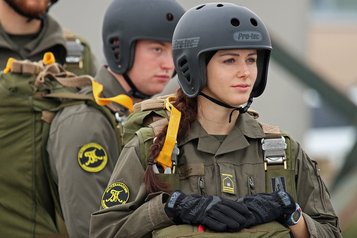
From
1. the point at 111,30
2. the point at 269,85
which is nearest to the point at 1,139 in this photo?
the point at 111,30

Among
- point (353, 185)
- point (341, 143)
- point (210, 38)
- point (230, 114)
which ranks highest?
point (210, 38)

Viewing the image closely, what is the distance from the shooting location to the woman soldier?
195 inches

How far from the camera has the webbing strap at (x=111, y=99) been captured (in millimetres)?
6312

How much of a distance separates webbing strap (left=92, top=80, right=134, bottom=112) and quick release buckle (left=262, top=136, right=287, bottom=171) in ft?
4.61

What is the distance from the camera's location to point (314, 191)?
5.14 metres

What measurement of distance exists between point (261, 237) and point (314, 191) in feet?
1.38

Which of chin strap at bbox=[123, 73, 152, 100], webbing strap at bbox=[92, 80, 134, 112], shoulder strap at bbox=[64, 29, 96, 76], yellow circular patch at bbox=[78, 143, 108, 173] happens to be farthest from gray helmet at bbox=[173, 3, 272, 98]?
shoulder strap at bbox=[64, 29, 96, 76]

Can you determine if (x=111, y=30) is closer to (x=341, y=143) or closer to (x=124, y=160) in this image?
(x=124, y=160)

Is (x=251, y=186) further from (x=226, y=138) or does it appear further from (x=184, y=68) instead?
(x=184, y=68)

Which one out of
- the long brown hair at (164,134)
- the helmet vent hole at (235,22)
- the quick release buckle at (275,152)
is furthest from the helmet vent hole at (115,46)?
the quick release buckle at (275,152)

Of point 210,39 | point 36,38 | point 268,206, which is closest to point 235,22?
point 210,39

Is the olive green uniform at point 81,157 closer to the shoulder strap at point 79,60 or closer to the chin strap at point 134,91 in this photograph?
the chin strap at point 134,91

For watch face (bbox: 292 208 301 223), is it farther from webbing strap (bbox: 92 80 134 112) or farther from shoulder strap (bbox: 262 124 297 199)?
webbing strap (bbox: 92 80 134 112)

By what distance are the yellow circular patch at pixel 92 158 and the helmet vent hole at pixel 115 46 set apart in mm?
666
